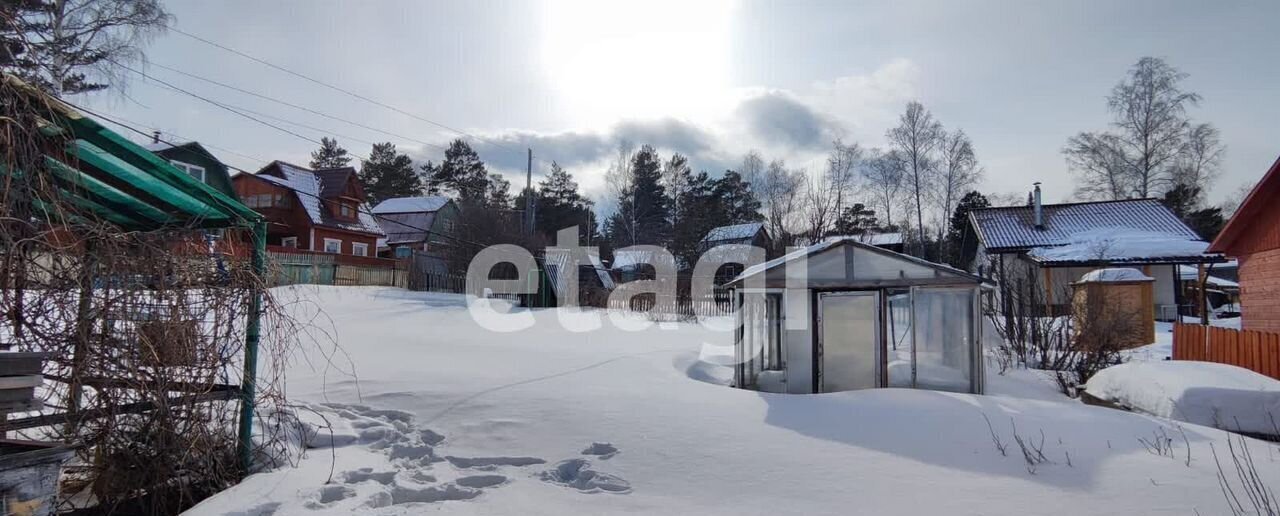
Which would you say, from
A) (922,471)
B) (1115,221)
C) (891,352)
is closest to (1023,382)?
(891,352)

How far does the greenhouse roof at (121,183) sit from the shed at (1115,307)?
1284 cm

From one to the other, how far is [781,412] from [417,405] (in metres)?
4.04

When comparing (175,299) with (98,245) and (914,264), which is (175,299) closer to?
(98,245)

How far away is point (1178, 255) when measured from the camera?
21828 millimetres

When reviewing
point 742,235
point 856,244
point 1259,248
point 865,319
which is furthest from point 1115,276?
point 742,235

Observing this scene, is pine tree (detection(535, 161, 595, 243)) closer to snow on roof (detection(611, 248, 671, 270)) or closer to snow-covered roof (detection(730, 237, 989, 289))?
snow on roof (detection(611, 248, 671, 270))

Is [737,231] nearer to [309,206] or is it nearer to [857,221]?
[857,221]

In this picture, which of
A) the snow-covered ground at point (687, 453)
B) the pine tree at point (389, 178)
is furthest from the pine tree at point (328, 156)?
the snow-covered ground at point (687, 453)

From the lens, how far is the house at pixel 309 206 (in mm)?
29500

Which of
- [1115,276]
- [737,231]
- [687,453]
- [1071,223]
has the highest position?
[737,231]

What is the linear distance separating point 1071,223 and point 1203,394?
22275 millimetres

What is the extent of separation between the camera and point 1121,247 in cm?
2352

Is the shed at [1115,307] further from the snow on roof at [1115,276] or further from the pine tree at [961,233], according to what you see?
the pine tree at [961,233]

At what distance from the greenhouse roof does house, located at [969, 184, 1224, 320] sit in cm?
2218
